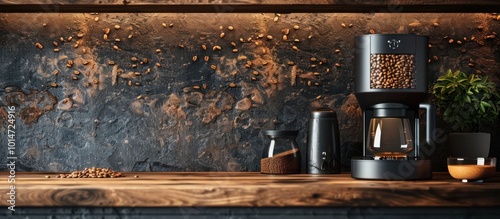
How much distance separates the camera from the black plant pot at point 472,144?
255cm

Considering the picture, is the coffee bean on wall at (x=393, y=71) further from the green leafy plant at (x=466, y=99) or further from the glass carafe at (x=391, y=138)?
the green leafy plant at (x=466, y=99)

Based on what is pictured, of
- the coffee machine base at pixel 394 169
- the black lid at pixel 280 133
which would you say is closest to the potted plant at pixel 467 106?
the coffee machine base at pixel 394 169

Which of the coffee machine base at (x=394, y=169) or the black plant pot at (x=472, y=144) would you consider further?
the black plant pot at (x=472, y=144)

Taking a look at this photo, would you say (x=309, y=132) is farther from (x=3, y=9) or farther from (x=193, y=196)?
(x=3, y=9)

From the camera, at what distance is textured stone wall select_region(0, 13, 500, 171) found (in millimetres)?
2699

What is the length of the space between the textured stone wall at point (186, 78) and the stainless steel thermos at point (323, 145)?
0.15 m

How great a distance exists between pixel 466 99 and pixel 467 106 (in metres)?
0.03

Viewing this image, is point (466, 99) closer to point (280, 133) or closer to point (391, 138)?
point (391, 138)

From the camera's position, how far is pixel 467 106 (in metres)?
2.51

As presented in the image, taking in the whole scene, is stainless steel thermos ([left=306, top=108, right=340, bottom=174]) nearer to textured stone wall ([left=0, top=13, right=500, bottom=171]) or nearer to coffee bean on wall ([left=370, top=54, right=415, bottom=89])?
textured stone wall ([left=0, top=13, right=500, bottom=171])

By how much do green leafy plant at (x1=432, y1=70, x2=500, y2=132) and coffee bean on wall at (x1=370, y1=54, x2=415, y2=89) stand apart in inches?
11.2

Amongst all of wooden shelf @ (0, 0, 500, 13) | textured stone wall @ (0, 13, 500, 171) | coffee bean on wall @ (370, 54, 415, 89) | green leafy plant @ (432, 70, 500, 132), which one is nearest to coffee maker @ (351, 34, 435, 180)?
coffee bean on wall @ (370, 54, 415, 89)

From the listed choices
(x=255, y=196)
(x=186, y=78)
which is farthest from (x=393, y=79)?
(x=186, y=78)

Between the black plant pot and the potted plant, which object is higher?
the potted plant
